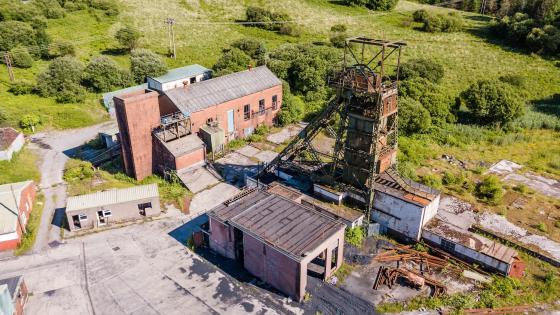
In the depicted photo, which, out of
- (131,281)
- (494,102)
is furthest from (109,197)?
(494,102)

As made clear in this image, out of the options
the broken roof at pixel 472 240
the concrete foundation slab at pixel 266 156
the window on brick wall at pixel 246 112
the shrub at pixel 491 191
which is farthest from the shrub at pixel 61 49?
the shrub at pixel 491 191

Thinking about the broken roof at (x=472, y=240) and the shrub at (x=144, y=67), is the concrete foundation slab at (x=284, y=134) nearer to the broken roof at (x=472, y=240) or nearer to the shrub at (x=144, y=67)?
the broken roof at (x=472, y=240)

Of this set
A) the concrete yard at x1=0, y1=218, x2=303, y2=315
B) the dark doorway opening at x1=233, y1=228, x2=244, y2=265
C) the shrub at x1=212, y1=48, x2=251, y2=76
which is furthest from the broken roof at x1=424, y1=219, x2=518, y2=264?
the shrub at x1=212, y1=48, x2=251, y2=76

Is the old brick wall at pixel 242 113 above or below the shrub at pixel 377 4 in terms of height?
below

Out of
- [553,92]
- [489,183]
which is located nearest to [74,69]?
[489,183]

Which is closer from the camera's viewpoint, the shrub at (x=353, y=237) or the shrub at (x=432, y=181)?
the shrub at (x=353, y=237)
